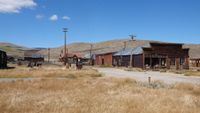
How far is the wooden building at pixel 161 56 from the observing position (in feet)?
211

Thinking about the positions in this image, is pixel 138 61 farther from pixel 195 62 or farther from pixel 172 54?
pixel 195 62

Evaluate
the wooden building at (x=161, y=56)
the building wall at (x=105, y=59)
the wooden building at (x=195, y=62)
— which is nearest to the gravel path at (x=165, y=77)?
the wooden building at (x=161, y=56)

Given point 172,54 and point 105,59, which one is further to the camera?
point 105,59

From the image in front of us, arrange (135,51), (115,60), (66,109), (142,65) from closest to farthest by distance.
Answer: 1. (66,109)
2. (142,65)
3. (135,51)
4. (115,60)

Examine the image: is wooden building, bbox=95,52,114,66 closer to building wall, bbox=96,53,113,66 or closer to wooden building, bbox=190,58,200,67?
building wall, bbox=96,53,113,66

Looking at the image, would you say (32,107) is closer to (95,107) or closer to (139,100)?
(95,107)

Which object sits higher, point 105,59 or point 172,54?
point 172,54

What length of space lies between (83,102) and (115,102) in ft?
3.91

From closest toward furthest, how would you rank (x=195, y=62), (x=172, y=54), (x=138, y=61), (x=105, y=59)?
(x=172, y=54) → (x=138, y=61) → (x=195, y=62) → (x=105, y=59)

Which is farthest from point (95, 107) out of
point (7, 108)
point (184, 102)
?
point (184, 102)

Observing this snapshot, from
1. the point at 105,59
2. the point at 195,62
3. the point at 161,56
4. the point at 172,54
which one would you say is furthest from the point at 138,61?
the point at 105,59

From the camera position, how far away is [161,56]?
65.4 meters

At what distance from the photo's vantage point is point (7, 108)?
12.0m

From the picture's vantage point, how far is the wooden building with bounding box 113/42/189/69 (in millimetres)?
64438
